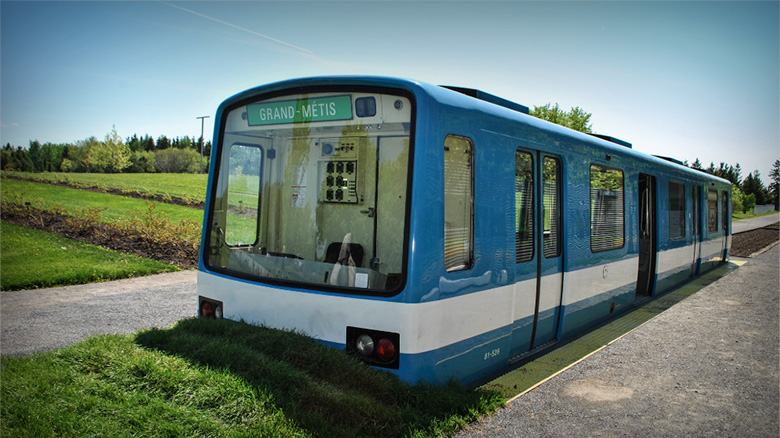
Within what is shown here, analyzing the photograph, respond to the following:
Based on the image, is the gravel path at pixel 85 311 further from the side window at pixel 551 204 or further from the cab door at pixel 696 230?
the cab door at pixel 696 230

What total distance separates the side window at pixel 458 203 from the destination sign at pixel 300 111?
95 cm

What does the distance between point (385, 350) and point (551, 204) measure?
3085 millimetres

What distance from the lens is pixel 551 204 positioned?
6.14m

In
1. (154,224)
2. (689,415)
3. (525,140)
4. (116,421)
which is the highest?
(525,140)

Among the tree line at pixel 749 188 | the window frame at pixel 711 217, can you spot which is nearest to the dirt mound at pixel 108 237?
the window frame at pixel 711 217

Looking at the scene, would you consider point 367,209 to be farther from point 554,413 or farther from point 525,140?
point 554,413

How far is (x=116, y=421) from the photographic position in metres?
3.19

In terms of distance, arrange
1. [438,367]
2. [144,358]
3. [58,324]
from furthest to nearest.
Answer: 1. [58,324]
2. [438,367]
3. [144,358]

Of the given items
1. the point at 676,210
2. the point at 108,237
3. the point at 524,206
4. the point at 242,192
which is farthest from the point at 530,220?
the point at 108,237

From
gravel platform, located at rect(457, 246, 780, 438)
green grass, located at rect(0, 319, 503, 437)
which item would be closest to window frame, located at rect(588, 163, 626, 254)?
gravel platform, located at rect(457, 246, 780, 438)

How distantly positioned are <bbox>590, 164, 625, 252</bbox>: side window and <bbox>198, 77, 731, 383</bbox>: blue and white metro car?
2.87 feet

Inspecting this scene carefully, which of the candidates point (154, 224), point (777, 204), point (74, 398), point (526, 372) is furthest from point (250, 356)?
point (777, 204)

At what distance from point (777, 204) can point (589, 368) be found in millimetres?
139216

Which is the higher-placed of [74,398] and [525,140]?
[525,140]
